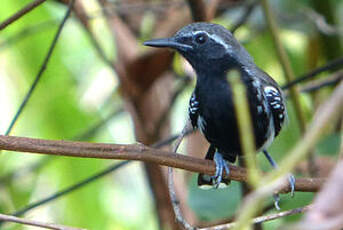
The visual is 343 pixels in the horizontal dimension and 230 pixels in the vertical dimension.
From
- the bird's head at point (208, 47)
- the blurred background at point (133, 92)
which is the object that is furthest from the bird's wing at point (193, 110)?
the blurred background at point (133, 92)

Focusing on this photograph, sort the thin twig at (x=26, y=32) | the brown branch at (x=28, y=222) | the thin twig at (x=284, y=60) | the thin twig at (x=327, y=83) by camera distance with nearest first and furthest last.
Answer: the brown branch at (x=28, y=222)
the thin twig at (x=284, y=60)
the thin twig at (x=327, y=83)
the thin twig at (x=26, y=32)

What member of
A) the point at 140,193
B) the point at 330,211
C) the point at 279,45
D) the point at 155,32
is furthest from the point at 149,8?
the point at 330,211

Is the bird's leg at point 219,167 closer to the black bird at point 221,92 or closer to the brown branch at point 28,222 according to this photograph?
the black bird at point 221,92

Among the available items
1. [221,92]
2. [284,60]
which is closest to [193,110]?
[221,92]

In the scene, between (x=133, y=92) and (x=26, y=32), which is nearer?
(x=133, y=92)

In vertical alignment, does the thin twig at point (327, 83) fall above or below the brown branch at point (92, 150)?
above

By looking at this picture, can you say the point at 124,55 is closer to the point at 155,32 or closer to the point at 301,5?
the point at 155,32

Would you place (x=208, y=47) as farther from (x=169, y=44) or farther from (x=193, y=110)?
(x=193, y=110)
